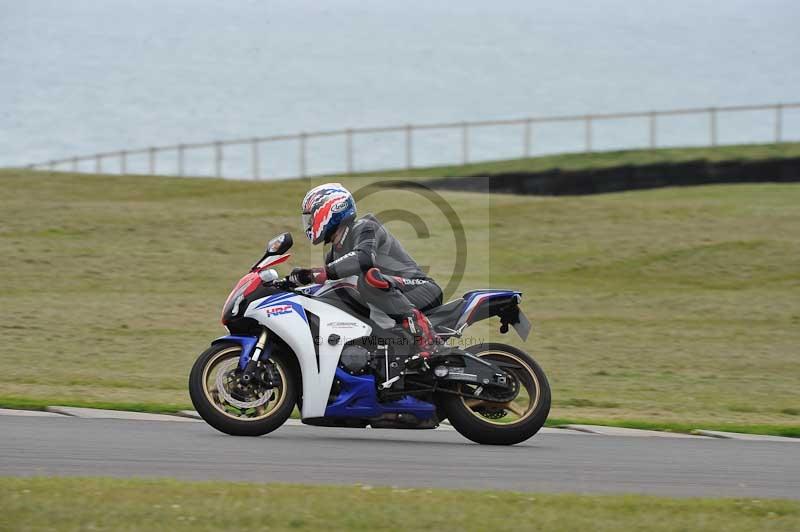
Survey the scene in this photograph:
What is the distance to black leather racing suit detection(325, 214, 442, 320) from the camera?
377 inches

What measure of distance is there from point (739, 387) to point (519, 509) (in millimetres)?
8799

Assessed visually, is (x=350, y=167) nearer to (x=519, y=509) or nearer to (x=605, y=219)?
(x=605, y=219)

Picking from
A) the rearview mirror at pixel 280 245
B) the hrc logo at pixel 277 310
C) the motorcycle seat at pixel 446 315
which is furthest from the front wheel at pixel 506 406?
the rearview mirror at pixel 280 245

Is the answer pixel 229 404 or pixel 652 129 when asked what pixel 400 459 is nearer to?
pixel 229 404

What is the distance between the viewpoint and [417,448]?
9.34 metres

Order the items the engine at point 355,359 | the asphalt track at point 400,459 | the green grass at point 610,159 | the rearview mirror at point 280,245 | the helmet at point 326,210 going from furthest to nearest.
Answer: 1. the green grass at point 610,159
2. the helmet at point 326,210
3. the engine at point 355,359
4. the rearview mirror at point 280,245
5. the asphalt track at point 400,459

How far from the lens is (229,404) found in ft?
31.0

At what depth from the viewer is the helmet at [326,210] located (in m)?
9.77

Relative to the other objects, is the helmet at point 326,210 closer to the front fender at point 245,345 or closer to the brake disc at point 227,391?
the front fender at point 245,345

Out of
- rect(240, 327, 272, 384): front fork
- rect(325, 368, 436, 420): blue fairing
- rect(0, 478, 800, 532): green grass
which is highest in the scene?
rect(240, 327, 272, 384): front fork

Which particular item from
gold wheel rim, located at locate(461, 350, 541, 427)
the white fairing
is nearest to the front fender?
the white fairing

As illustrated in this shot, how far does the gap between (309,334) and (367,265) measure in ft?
2.23

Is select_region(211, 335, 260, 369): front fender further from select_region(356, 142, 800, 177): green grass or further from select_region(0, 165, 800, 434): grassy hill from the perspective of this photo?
select_region(356, 142, 800, 177): green grass

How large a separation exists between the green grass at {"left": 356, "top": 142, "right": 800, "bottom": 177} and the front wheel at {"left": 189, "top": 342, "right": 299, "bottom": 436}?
30.6 metres
